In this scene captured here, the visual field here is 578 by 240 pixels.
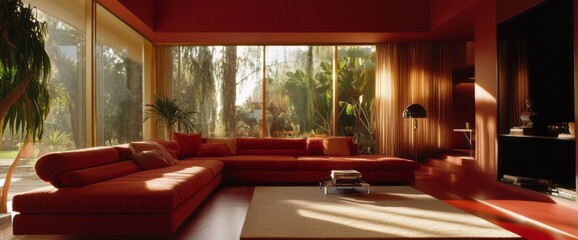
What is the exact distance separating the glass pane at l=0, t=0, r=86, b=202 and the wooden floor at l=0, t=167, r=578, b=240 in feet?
2.41

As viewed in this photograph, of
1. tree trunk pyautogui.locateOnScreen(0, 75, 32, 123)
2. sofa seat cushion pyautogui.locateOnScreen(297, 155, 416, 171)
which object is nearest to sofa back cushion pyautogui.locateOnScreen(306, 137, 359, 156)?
sofa seat cushion pyautogui.locateOnScreen(297, 155, 416, 171)

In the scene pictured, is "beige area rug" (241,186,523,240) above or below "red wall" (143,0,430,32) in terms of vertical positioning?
below

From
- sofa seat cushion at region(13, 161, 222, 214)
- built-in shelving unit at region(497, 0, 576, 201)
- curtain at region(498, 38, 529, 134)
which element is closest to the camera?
sofa seat cushion at region(13, 161, 222, 214)

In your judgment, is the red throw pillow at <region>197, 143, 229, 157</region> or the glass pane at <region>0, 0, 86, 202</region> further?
the red throw pillow at <region>197, 143, 229, 157</region>

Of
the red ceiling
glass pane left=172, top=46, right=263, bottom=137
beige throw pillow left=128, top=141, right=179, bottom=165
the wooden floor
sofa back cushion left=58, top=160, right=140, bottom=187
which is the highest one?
the red ceiling

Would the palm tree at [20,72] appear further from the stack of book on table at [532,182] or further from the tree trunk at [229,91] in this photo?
the stack of book on table at [532,182]

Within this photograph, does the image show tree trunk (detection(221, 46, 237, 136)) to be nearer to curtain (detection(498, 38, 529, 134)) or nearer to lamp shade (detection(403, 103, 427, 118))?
lamp shade (detection(403, 103, 427, 118))

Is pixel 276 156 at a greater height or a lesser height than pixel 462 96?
lesser

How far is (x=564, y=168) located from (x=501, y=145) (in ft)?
2.87

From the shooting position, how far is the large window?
809 cm

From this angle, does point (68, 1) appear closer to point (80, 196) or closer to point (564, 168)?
point (80, 196)

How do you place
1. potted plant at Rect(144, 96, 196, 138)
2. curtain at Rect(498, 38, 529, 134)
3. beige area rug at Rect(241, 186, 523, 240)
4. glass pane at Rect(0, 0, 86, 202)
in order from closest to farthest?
beige area rug at Rect(241, 186, 523, 240) < glass pane at Rect(0, 0, 86, 202) < curtain at Rect(498, 38, 529, 134) < potted plant at Rect(144, 96, 196, 138)

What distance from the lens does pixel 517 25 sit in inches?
200

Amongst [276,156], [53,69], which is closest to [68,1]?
[53,69]
